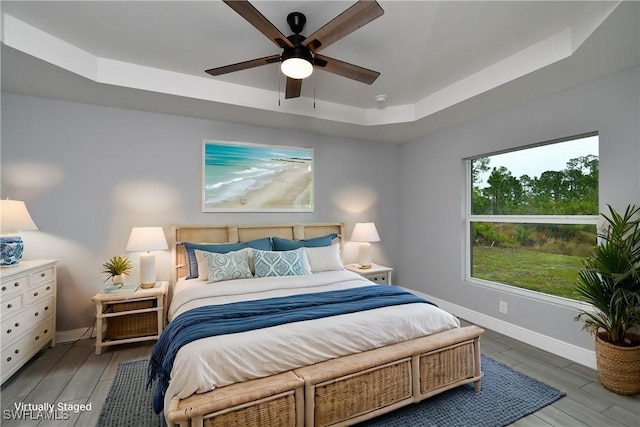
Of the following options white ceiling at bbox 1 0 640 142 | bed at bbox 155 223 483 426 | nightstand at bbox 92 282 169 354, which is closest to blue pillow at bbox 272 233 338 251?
bed at bbox 155 223 483 426

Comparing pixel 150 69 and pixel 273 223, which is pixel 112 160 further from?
pixel 273 223

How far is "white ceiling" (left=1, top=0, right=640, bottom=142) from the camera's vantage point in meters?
2.10

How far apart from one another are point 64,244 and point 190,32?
2.52 meters

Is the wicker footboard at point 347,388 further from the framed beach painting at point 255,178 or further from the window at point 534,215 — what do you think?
the framed beach painting at point 255,178

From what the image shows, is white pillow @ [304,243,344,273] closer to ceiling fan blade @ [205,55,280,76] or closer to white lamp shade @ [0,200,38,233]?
ceiling fan blade @ [205,55,280,76]

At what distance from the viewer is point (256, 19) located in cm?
175

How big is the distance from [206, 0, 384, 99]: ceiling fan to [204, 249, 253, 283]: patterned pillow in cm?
170

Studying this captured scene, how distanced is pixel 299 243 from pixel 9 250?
2.63 meters

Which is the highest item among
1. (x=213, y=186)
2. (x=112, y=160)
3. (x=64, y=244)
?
(x=112, y=160)

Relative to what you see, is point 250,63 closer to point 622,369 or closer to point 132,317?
point 132,317

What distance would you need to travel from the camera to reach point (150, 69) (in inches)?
114

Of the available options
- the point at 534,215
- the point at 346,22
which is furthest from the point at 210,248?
the point at 534,215

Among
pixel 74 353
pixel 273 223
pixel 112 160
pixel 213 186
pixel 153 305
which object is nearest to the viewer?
pixel 74 353

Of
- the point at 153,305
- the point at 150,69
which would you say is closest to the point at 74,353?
the point at 153,305
